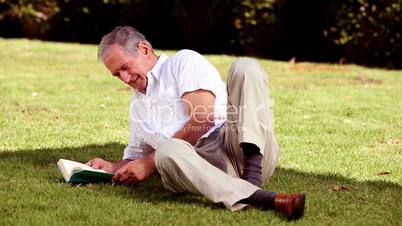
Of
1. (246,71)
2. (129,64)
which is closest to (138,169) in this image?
(129,64)

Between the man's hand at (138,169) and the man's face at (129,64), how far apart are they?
49cm

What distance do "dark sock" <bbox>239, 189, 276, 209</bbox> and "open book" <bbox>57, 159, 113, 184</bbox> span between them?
1151 millimetres

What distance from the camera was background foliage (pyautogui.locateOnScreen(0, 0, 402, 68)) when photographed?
13172 mm

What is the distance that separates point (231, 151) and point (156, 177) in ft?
3.27

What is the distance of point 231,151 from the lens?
14.9 feet

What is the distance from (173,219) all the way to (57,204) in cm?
78

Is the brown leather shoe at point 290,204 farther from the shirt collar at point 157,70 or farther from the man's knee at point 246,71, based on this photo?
the shirt collar at point 157,70

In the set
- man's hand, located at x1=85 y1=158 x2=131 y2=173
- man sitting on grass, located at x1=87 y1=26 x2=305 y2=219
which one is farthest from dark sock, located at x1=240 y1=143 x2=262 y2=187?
man's hand, located at x1=85 y1=158 x2=131 y2=173

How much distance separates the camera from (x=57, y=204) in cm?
450

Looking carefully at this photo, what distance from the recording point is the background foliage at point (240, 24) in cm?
1317

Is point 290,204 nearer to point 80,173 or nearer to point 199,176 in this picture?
point 199,176

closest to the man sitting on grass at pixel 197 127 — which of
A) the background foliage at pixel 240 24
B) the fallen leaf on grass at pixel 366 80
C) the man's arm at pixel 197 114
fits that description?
the man's arm at pixel 197 114

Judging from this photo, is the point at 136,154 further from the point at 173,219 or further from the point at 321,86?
the point at 321,86

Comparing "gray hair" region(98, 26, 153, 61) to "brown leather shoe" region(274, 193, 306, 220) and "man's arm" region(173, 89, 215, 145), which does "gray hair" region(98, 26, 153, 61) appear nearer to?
"man's arm" region(173, 89, 215, 145)
